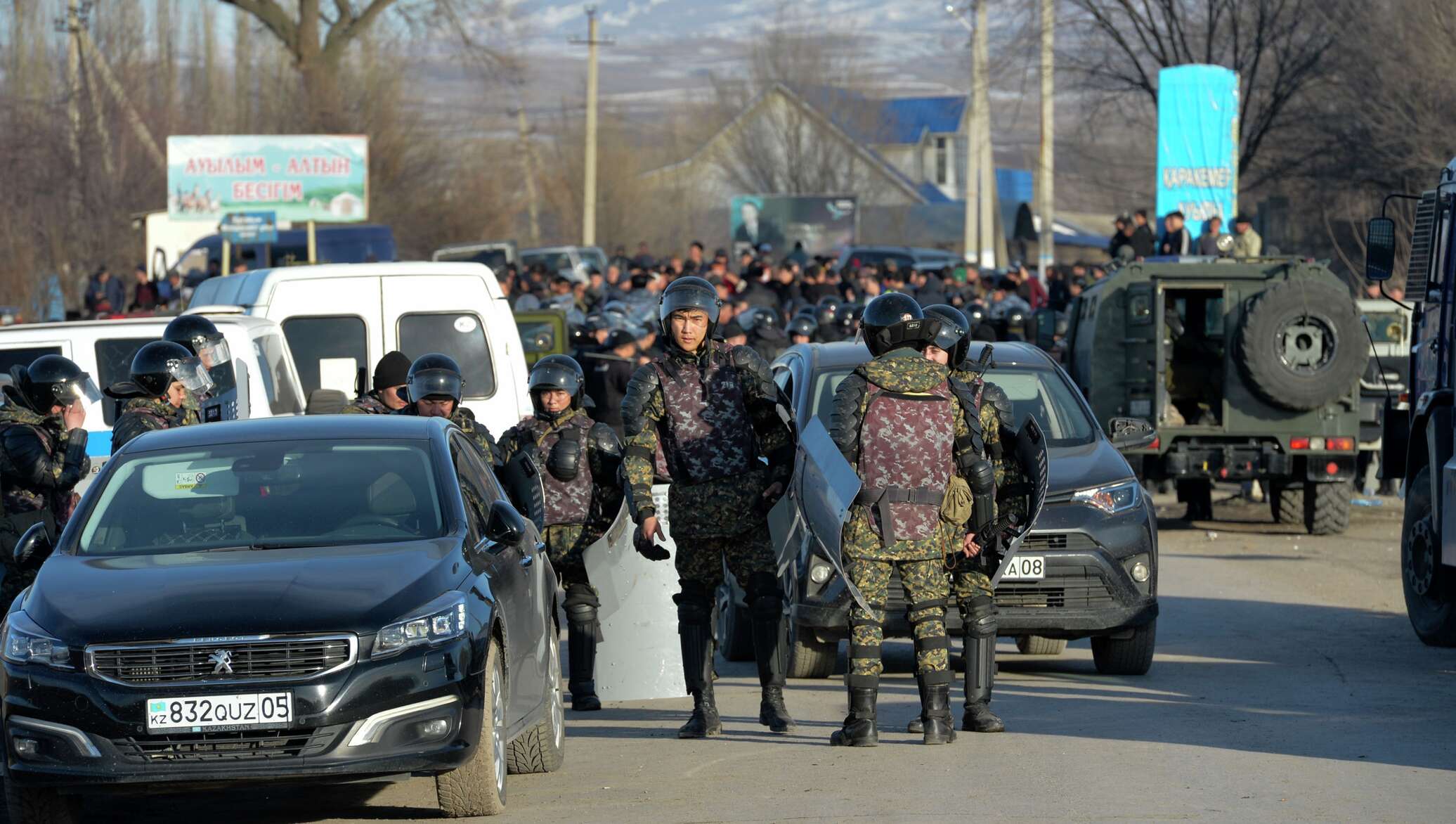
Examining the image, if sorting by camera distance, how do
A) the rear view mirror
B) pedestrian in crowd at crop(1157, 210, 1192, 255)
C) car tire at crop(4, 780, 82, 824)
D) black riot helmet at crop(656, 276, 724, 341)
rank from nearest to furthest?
car tire at crop(4, 780, 82, 824) < black riot helmet at crop(656, 276, 724, 341) < the rear view mirror < pedestrian in crowd at crop(1157, 210, 1192, 255)

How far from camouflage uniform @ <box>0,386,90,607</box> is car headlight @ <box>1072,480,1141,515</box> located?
191 inches

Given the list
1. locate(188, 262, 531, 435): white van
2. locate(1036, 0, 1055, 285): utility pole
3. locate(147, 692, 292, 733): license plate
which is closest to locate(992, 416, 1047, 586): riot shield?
locate(147, 692, 292, 733): license plate

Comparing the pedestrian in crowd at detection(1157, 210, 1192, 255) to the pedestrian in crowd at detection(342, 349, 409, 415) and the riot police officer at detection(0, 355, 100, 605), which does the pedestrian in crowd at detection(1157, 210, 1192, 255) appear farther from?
the riot police officer at detection(0, 355, 100, 605)

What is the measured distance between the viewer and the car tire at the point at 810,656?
11.0 meters

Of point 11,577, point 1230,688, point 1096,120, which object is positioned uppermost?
point 1096,120

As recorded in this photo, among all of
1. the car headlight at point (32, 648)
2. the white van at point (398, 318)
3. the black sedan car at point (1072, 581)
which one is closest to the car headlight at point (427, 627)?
the car headlight at point (32, 648)

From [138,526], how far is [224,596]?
3.03 feet

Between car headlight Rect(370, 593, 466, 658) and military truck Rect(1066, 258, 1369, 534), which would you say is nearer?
car headlight Rect(370, 593, 466, 658)

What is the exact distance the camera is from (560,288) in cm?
2517

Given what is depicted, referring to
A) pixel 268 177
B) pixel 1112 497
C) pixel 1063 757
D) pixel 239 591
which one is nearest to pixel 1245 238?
pixel 1112 497

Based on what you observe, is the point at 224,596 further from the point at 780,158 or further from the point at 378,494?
the point at 780,158

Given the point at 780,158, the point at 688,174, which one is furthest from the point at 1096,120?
the point at 688,174

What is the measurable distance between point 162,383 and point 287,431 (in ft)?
→ 6.83

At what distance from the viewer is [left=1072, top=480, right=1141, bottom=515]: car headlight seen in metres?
10.8
